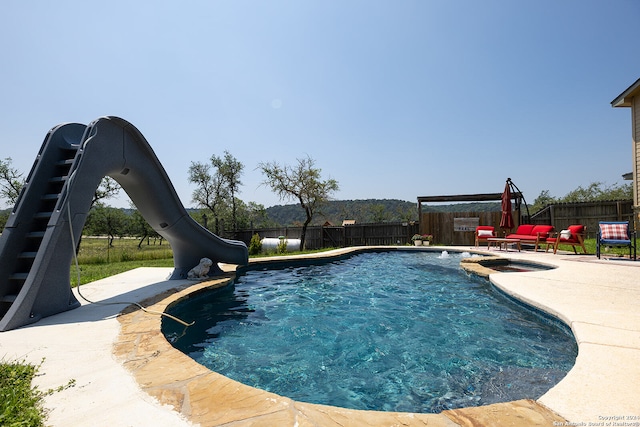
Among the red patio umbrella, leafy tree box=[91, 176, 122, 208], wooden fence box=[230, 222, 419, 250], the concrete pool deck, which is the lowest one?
the concrete pool deck

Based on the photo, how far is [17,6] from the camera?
481 centimetres

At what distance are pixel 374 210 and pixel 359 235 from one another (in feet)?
155

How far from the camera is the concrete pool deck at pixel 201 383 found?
1460 millimetres

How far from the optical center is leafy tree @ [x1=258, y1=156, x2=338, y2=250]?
1831 centimetres

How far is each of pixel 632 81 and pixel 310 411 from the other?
15.2 metres

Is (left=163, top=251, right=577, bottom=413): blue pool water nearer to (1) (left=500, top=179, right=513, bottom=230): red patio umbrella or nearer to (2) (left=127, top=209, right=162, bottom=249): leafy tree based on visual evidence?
(1) (left=500, top=179, right=513, bottom=230): red patio umbrella

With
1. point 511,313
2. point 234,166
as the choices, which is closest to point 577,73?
point 511,313

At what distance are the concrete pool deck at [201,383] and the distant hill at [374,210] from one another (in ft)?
115

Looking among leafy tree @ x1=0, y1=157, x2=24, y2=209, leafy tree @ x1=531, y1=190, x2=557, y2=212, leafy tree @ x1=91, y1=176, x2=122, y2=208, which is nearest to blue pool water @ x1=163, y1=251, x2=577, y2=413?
leafy tree @ x1=91, y1=176, x2=122, y2=208

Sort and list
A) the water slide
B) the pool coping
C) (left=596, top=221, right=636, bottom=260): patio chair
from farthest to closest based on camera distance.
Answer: (left=596, top=221, right=636, bottom=260): patio chair → the water slide → the pool coping

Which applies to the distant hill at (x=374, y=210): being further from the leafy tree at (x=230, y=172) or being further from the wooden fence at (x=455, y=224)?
the wooden fence at (x=455, y=224)

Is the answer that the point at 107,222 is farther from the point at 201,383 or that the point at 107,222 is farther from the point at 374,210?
the point at 374,210

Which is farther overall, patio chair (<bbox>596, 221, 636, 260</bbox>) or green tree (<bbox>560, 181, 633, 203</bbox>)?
green tree (<bbox>560, 181, 633, 203</bbox>)

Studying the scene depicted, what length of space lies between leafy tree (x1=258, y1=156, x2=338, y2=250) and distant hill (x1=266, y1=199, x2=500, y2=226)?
19.5 metres
